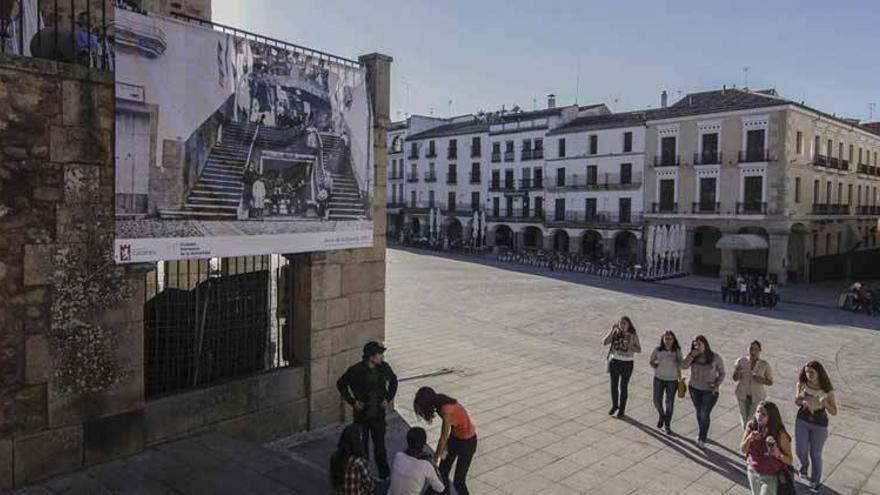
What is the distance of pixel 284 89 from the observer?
765 cm

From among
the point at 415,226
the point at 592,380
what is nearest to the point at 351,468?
the point at 592,380

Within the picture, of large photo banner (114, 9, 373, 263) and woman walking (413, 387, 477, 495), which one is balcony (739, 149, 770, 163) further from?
woman walking (413, 387, 477, 495)

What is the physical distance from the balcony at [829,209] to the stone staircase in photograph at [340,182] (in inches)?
1300

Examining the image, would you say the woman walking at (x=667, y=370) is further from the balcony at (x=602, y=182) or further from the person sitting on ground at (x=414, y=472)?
the balcony at (x=602, y=182)

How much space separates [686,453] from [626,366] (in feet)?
4.64

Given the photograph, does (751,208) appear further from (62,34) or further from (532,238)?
(62,34)

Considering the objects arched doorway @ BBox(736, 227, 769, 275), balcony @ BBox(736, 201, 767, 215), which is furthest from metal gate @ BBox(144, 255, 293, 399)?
arched doorway @ BBox(736, 227, 769, 275)

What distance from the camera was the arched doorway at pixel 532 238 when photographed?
4622cm

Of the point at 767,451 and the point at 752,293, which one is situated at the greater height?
the point at 767,451

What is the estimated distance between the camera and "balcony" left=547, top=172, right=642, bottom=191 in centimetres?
3867

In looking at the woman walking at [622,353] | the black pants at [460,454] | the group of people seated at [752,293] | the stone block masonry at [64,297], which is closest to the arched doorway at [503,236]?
the group of people seated at [752,293]

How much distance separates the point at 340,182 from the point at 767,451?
561 cm

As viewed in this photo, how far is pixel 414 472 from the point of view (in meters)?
4.84

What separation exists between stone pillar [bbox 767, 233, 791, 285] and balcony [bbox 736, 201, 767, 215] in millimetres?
1351
